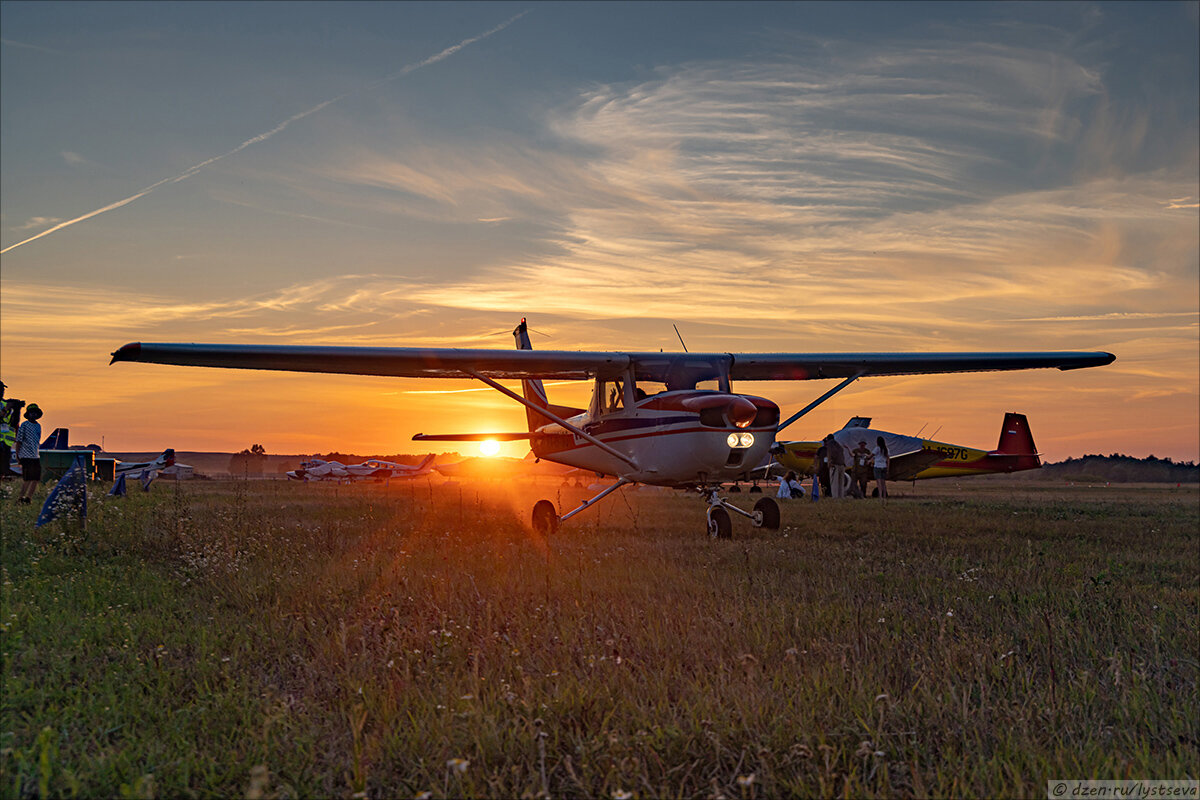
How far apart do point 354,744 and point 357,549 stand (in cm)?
Result: 664

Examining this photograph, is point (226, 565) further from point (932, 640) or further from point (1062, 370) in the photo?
point (1062, 370)

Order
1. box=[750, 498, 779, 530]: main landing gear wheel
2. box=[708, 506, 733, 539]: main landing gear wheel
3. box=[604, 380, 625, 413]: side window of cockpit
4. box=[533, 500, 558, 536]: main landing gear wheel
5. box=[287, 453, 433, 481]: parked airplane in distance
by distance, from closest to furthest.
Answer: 1. box=[708, 506, 733, 539]: main landing gear wheel
2. box=[533, 500, 558, 536]: main landing gear wheel
3. box=[750, 498, 779, 530]: main landing gear wheel
4. box=[604, 380, 625, 413]: side window of cockpit
5. box=[287, 453, 433, 481]: parked airplane in distance

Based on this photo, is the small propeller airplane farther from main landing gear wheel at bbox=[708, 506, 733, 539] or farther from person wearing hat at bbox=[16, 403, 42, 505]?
person wearing hat at bbox=[16, 403, 42, 505]

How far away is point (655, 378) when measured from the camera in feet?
43.6

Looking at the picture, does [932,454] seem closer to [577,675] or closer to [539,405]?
[539,405]

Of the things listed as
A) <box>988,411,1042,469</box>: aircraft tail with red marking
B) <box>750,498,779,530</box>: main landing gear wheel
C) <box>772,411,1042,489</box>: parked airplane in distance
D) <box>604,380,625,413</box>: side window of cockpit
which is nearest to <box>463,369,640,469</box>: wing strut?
<box>604,380,625,413</box>: side window of cockpit

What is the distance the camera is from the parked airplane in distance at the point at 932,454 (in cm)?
3409

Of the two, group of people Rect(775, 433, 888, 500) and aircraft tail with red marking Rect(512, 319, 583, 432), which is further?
group of people Rect(775, 433, 888, 500)

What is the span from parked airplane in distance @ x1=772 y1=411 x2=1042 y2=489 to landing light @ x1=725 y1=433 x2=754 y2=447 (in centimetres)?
2271

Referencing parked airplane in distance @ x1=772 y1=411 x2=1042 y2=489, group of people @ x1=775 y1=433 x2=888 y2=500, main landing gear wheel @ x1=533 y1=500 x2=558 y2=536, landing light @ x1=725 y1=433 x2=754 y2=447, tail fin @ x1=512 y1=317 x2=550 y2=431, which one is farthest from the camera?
parked airplane in distance @ x1=772 y1=411 x2=1042 y2=489

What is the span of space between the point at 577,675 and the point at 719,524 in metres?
8.47

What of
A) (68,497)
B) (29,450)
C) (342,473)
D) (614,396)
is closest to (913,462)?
(614,396)

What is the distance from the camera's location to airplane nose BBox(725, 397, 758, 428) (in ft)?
37.7

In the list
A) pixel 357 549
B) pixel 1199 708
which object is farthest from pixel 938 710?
Result: pixel 357 549
